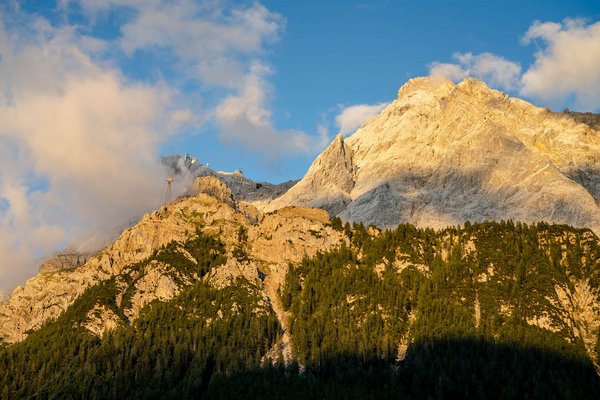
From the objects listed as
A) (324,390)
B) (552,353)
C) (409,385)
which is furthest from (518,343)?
(324,390)

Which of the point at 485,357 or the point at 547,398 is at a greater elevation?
the point at 485,357

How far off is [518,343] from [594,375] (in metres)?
21.7

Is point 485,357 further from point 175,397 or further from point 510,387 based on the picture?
point 175,397

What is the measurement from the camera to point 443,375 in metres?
186

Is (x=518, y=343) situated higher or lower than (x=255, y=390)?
higher

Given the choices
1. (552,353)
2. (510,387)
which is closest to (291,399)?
(510,387)

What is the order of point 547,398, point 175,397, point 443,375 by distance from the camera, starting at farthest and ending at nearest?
point 175,397
point 443,375
point 547,398

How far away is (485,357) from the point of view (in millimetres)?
197000

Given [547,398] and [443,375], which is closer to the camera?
[547,398]

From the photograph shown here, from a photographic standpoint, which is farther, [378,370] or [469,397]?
[378,370]

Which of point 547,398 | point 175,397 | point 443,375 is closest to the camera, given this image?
point 547,398

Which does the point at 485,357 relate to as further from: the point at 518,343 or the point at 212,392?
the point at 212,392

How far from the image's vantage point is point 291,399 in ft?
601

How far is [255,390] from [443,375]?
5273cm
